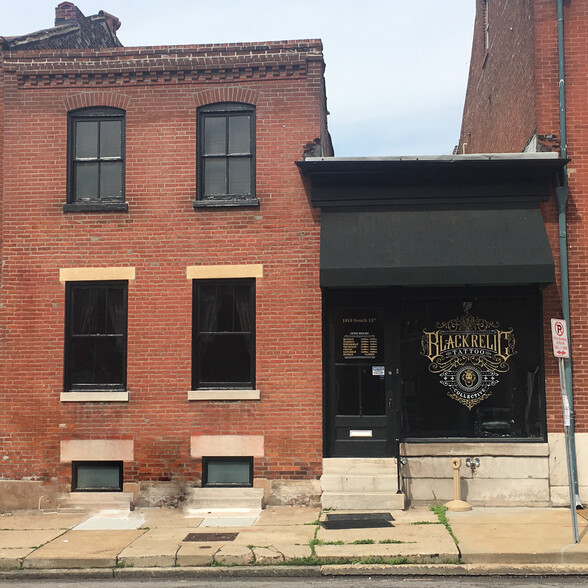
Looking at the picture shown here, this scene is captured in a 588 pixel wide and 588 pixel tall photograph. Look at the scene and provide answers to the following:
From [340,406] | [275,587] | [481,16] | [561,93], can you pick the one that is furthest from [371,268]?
[481,16]

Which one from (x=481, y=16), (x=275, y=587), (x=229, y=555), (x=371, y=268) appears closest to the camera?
(x=275, y=587)

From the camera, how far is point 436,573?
30.8 feet

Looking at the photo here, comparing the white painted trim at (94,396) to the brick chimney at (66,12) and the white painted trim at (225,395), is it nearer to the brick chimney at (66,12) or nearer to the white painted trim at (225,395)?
the white painted trim at (225,395)

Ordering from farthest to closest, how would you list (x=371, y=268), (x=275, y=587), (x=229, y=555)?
(x=371, y=268) → (x=229, y=555) → (x=275, y=587)

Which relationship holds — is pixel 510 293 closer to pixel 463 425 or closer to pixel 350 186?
pixel 463 425

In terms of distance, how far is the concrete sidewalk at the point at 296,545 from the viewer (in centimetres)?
956

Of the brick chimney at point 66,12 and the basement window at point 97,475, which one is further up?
the brick chimney at point 66,12

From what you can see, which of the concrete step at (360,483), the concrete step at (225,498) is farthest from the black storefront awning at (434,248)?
the concrete step at (225,498)

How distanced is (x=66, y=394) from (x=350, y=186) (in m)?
6.01

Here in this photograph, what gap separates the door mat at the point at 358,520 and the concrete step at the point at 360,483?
1.58ft

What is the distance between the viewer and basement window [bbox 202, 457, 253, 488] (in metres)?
13.1

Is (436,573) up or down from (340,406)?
down

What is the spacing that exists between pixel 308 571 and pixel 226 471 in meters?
3.87

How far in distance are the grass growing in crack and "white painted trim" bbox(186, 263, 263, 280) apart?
4768 mm
